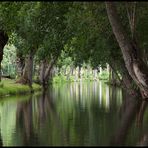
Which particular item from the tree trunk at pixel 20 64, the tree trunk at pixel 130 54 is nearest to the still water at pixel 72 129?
the tree trunk at pixel 130 54

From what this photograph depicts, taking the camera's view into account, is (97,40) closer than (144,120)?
No

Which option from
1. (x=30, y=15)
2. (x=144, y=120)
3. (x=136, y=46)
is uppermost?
(x=30, y=15)

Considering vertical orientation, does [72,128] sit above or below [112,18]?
below

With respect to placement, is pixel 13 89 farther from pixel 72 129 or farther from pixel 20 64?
pixel 72 129

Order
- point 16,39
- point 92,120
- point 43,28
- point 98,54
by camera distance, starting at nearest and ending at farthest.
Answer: point 92,120 < point 43,28 < point 16,39 < point 98,54

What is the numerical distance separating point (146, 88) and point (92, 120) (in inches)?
166

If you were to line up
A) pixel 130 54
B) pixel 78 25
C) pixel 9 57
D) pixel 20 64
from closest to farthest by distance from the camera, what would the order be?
1. pixel 130 54
2. pixel 78 25
3. pixel 20 64
4. pixel 9 57

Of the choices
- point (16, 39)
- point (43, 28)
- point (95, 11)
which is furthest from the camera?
point (16, 39)

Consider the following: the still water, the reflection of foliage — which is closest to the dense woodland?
the still water

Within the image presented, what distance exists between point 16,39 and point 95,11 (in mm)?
11515

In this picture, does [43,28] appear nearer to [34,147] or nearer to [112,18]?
[112,18]

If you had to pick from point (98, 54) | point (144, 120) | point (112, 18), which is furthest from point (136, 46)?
point (98, 54)

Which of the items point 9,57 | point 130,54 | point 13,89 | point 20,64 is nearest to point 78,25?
point 130,54

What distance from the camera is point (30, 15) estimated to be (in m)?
27.5
